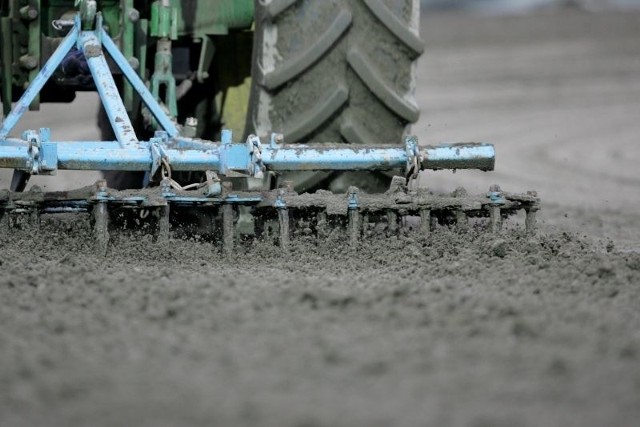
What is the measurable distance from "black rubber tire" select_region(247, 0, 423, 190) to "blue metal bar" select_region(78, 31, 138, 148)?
51 cm

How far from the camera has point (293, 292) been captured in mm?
3463

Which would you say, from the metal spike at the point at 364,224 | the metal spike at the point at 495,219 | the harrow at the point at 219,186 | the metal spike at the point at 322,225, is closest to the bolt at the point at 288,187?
the harrow at the point at 219,186

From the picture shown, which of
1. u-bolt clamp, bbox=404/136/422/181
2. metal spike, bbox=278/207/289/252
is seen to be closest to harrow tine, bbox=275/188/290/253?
metal spike, bbox=278/207/289/252

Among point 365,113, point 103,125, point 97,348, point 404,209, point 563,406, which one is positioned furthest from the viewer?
point 103,125

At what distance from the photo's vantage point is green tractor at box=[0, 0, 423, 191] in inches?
181

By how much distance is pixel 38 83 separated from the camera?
4.39 metres

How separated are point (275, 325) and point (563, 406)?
78 centimetres

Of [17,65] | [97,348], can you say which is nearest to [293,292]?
[97,348]

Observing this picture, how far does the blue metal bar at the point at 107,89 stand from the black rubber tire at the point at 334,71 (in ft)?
1.67

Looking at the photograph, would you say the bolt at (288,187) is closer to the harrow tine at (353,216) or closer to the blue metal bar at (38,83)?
the harrow tine at (353,216)

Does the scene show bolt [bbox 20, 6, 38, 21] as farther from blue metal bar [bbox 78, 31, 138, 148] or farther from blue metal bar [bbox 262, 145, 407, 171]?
blue metal bar [bbox 262, 145, 407, 171]

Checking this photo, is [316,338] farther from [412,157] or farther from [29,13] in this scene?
[29,13]

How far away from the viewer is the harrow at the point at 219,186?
13.8 ft

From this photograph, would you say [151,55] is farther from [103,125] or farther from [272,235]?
[272,235]
